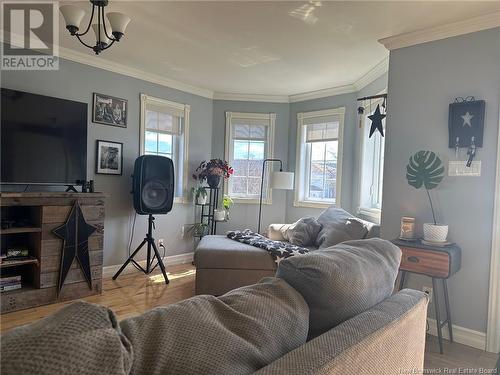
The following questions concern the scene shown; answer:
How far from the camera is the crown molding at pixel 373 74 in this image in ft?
11.0

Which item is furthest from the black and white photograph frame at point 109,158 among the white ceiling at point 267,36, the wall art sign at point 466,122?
the wall art sign at point 466,122

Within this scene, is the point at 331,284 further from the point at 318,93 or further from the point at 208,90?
the point at 208,90

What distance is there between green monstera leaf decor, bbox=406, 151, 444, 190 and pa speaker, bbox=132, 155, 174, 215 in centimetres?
253

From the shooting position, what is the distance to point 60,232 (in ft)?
9.64

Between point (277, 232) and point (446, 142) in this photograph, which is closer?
point (446, 142)

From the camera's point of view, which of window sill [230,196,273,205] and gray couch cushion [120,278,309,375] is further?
window sill [230,196,273,205]

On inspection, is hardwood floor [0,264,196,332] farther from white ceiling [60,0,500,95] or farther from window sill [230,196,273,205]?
white ceiling [60,0,500,95]

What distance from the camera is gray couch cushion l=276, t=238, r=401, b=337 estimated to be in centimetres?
97

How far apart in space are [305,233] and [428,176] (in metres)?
1.47

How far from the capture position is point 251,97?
4.87 metres

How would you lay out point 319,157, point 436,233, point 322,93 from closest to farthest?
point 436,233 < point 322,93 < point 319,157

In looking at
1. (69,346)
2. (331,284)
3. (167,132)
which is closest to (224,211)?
(167,132)

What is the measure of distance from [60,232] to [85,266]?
0.42 m

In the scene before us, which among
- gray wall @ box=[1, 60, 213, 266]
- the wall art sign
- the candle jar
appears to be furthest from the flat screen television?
the wall art sign
